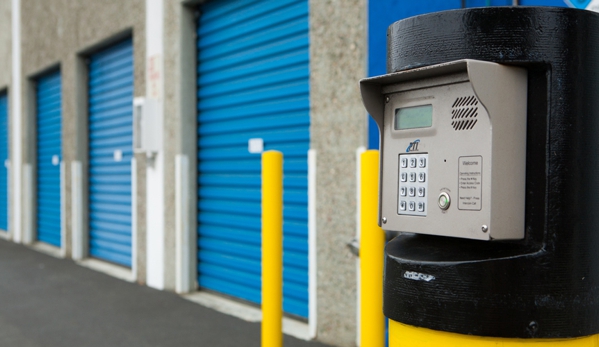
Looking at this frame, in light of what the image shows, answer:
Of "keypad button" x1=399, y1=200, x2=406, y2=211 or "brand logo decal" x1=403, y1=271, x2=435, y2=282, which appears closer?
"brand logo decal" x1=403, y1=271, x2=435, y2=282

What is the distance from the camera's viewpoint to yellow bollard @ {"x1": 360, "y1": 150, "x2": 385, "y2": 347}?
2260mm

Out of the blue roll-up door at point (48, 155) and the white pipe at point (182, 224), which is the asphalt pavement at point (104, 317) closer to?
the white pipe at point (182, 224)

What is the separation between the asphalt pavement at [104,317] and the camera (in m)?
5.05

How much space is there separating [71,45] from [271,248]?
27.9 feet

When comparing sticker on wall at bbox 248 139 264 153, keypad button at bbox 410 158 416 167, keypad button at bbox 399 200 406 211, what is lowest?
keypad button at bbox 399 200 406 211

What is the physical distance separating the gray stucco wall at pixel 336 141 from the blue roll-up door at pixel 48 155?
25.0 feet

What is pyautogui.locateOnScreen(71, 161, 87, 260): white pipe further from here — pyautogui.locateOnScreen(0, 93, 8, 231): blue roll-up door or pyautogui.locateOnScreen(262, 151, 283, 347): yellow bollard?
pyautogui.locateOnScreen(262, 151, 283, 347): yellow bollard

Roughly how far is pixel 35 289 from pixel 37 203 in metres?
5.48

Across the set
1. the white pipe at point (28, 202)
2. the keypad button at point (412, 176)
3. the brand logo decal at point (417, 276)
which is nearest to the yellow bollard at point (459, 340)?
the brand logo decal at point (417, 276)

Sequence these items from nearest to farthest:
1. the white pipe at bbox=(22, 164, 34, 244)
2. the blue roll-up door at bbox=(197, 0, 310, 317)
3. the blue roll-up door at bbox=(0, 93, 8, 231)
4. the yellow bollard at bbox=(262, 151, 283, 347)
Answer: the yellow bollard at bbox=(262, 151, 283, 347)
the blue roll-up door at bbox=(197, 0, 310, 317)
the white pipe at bbox=(22, 164, 34, 244)
the blue roll-up door at bbox=(0, 93, 8, 231)

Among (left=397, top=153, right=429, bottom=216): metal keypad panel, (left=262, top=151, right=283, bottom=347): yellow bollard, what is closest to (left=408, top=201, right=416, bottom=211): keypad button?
(left=397, top=153, right=429, bottom=216): metal keypad panel

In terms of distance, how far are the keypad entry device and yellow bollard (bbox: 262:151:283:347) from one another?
2.15 ft

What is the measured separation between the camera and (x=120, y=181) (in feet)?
28.8

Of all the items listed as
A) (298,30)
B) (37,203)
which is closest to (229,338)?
(298,30)
